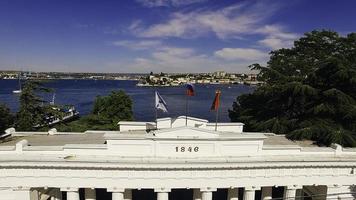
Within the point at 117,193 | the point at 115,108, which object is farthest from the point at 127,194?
the point at 115,108

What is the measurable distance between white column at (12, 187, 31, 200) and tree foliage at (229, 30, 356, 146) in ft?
61.6

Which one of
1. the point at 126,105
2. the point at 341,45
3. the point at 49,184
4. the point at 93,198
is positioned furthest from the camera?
the point at 126,105

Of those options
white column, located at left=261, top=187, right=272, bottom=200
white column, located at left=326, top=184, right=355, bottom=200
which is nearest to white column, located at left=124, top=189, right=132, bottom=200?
white column, located at left=261, top=187, right=272, bottom=200

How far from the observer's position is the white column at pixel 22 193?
19567mm

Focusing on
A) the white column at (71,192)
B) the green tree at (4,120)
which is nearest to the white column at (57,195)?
the white column at (71,192)

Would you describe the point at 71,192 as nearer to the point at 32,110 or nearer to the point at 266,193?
the point at 266,193

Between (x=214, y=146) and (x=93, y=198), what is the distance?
8.70m

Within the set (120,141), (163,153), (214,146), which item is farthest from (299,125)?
(120,141)

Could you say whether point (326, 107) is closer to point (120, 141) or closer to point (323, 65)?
point (323, 65)

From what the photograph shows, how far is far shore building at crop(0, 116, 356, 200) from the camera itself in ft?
63.7

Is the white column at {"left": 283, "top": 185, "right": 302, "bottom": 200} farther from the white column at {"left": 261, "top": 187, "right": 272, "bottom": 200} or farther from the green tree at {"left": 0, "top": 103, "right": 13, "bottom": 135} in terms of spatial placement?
the green tree at {"left": 0, "top": 103, "right": 13, "bottom": 135}

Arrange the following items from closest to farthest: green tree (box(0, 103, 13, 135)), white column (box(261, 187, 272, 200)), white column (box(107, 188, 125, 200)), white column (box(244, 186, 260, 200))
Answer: white column (box(107, 188, 125, 200)) → white column (box(244, 186, 260, 200)) → white column (box(261, 187, 272, 200)) → green tree (box(0, 103, 13, 135))

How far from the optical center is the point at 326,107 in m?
26.5

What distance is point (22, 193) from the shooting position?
64.5 feet
